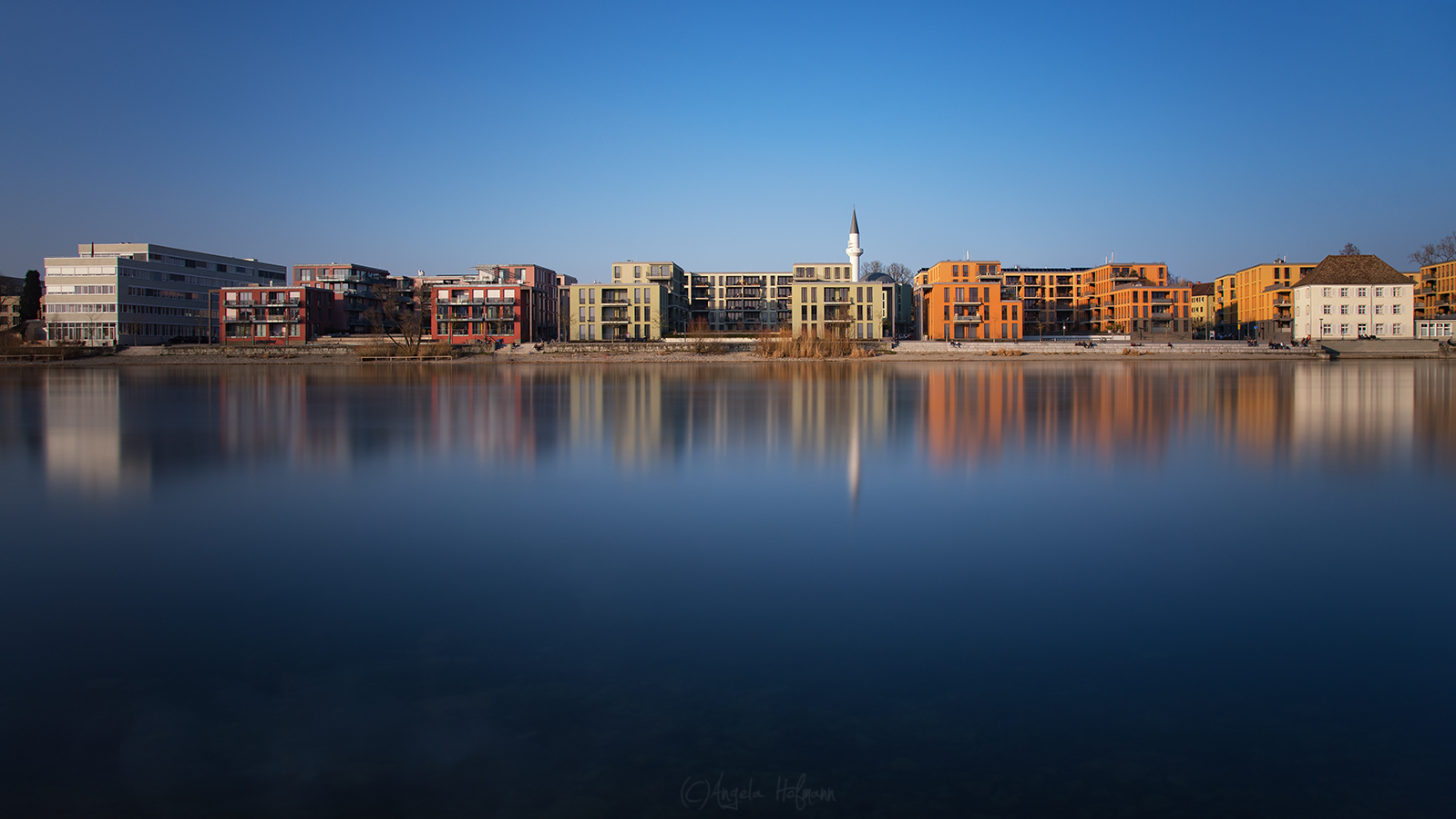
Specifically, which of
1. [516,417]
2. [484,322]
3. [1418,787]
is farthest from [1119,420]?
[484,322]

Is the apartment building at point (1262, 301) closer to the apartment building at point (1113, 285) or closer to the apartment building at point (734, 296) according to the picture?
the apartment building at point (1113, 285)

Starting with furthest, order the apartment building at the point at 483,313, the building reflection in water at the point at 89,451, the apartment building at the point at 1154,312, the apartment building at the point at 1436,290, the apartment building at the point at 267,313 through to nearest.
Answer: the apartment building at the point at 1154,312 < the apartment building at the point at 1436,290 < the apartment building at the point at 267,313 < the apartment building at the point at 483,313 < the building reflection in water at the point at 89,451

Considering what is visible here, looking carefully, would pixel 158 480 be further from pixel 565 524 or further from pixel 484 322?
pixel 484 322

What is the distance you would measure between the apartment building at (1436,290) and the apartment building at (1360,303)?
14014 mm

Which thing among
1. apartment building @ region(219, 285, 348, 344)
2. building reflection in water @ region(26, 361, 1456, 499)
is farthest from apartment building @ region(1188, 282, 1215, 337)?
apartment building @ region(219, 285, 348, 344)

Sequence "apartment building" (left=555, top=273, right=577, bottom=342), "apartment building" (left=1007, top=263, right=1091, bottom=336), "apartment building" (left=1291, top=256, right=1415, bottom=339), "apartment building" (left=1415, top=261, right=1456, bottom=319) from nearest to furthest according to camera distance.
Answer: "apartment building" (left=1291, top=256, right=1415, bottom=339)
"apartment building" (left=1415, top=261, right=1456, bottom=319)
"apartment building" (left=555, top=273, right=577, bottom=342)
"apartment building" (left=1007, top=263, right=1091, bottom=336)

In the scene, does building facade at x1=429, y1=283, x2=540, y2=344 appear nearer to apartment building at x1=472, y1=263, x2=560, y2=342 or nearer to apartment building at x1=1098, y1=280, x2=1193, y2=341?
apartment building at x1=472, y1=263, x2=560, y2=342

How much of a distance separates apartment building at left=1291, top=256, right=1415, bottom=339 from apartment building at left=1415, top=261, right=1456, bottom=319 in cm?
1401

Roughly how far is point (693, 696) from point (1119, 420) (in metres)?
16.9

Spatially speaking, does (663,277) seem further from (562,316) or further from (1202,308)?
(1202,308)

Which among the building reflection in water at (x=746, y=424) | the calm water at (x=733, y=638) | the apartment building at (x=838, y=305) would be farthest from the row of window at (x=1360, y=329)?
the calm water at (x=733, y=638)

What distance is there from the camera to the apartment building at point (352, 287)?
10031cm

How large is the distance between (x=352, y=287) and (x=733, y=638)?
352 feet

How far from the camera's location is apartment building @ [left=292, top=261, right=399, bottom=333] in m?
100
